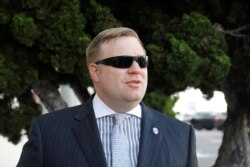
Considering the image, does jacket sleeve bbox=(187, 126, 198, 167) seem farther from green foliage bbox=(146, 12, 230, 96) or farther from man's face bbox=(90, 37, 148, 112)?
green foliage bbox=(146, 12, 230, 96)

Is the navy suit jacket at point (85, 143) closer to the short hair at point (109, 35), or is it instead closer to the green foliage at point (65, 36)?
the short hair at point (109, 35)

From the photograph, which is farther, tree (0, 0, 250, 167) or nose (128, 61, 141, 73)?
tree (0, 0, 250, 167)

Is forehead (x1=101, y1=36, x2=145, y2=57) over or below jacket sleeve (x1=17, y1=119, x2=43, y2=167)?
over

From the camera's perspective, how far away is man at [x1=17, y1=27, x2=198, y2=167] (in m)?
2.16

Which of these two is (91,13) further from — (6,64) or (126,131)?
(126,131)

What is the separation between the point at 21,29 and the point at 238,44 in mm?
2296

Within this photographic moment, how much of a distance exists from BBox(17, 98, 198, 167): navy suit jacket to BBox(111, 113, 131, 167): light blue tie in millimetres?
52

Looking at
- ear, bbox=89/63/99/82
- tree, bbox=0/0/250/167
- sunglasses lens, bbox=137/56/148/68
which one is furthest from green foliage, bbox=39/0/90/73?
sunglasses lens, bbox=137/56/148/68

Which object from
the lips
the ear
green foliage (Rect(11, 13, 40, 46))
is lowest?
the lips

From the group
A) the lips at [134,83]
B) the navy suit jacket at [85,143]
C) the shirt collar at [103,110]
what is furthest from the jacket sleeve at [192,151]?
the lips at [134,83]

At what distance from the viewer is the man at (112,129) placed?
85.0 inches

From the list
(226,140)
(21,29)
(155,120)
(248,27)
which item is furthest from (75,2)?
(155,120)

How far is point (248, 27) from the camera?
18.5ft

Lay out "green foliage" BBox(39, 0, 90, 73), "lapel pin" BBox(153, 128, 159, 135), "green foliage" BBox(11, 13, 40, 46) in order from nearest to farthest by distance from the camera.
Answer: "lapel pin" BBox(153, 128, 159, 135)
"green foliage" BBox(11, 13, 40, 46)
"green foliage" BBox(39, 0, 90, 73)
